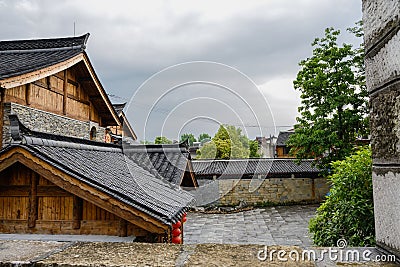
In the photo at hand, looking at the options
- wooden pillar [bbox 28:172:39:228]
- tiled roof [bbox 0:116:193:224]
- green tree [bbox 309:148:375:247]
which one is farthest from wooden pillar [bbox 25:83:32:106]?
green tree [bbox 309:148:375:247]

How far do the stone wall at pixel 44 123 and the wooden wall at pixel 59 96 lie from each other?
4.8 inches

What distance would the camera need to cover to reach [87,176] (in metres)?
3.70

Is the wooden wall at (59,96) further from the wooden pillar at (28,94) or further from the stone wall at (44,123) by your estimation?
the stone wall at (44,123)

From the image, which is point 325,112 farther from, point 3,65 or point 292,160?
point 3,65

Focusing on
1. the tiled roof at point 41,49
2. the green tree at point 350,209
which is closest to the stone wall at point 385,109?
the green tree at point 350,209

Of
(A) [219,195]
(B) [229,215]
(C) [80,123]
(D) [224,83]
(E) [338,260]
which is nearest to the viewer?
(E) [338,260]

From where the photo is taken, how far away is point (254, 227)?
35.2ft

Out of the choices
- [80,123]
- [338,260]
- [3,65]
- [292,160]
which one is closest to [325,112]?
[292,160]

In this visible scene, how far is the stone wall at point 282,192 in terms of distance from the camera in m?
15.6

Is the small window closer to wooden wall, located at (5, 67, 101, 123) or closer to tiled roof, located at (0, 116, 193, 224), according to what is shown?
wooden wall, located at (5, 67, 101, 123)

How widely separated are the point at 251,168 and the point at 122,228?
13562mm

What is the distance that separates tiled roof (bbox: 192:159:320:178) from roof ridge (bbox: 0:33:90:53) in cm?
902

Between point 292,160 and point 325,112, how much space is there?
15.8 ft

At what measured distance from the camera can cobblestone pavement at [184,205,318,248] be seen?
8969mm
